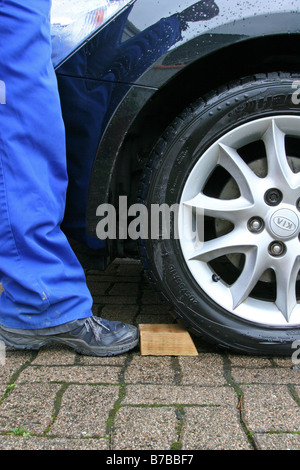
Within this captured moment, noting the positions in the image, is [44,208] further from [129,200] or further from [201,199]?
[201,199]

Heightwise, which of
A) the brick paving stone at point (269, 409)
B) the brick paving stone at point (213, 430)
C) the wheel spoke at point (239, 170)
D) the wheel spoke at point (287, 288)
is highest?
the wheel spoke at point (239, 170)

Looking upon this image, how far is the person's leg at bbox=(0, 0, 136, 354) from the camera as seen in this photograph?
1515 mm

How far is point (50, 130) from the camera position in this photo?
1.59 m

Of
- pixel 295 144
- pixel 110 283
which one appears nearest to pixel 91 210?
pixel 295 144

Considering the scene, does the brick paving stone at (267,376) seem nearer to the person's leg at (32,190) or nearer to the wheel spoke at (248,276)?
the wheel spoke at (248,276)

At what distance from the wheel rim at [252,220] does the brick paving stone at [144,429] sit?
530mm

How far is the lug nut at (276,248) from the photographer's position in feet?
5.80

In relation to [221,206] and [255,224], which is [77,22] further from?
[255,224]

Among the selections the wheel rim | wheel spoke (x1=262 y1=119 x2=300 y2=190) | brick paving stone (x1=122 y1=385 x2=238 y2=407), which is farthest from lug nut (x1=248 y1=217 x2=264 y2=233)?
brick paving stone (x1=122 y1=385 x2=238 y2=407)

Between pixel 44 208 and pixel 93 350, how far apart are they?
0.56 meters

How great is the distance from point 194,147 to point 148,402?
0.87m

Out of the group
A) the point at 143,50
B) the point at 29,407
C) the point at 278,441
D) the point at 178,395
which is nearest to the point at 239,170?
the point at 143,50

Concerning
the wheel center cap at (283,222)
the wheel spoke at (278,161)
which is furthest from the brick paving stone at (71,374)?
the wheel spoke at (278,161)
